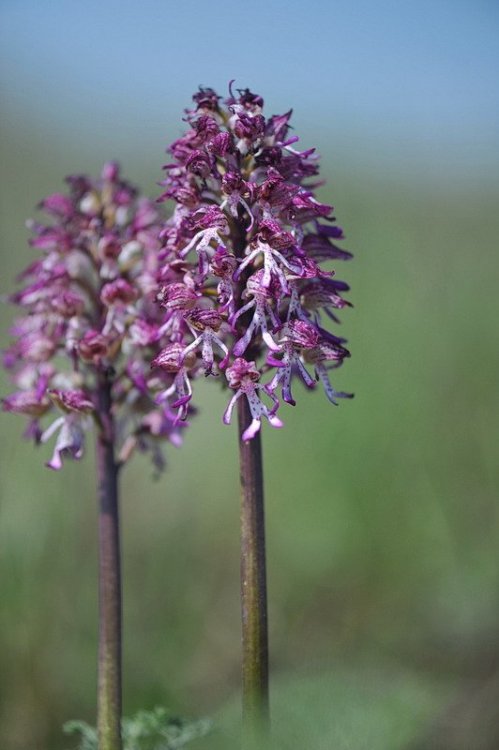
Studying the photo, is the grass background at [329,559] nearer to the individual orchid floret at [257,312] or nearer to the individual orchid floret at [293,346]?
the individual orchid floret at [293,346]

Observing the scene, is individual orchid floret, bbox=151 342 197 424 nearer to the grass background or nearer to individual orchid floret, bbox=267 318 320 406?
individual orchid floret, bbox=267 318 320 406

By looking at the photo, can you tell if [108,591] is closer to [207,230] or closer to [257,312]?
[257,312]

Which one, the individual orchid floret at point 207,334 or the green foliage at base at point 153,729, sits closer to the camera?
the individual orchid floret at point 207,334

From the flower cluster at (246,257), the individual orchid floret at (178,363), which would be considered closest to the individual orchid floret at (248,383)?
the flower cluster at (246,257)

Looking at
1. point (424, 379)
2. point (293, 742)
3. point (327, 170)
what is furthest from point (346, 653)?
point (327, 170)

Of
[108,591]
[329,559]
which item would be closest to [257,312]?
[108,591]

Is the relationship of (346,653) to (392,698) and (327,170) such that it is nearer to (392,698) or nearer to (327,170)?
(392,698)
